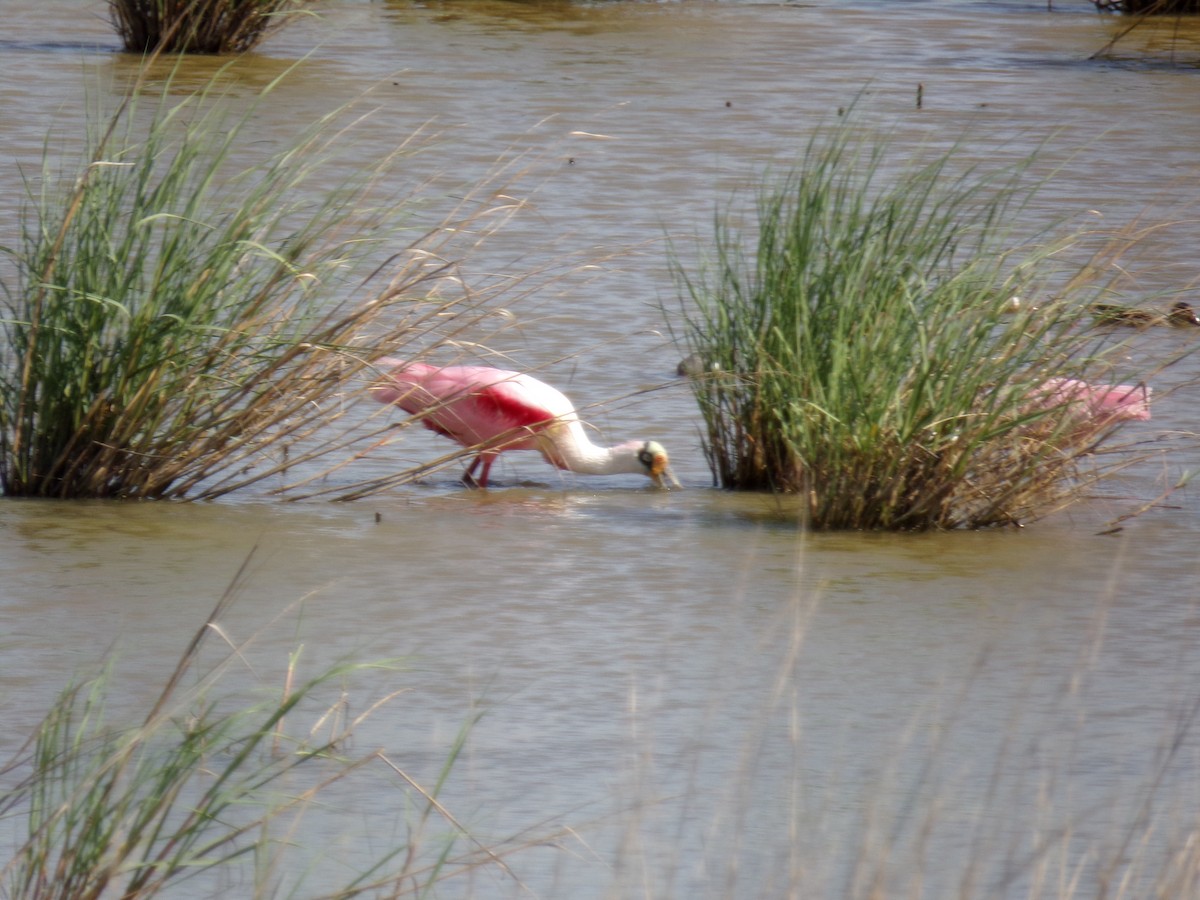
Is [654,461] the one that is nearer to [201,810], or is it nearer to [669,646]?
[669,646]

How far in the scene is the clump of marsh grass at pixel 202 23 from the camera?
13102 mm

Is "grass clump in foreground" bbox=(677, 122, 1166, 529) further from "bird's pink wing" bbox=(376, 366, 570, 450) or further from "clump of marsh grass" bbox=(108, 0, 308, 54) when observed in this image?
"clump of marsh grass" bbox=(108, 0, 308, 54)

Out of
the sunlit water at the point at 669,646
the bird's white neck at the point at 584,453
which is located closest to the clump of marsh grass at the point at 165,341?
the sunlit water at the point at 669,646

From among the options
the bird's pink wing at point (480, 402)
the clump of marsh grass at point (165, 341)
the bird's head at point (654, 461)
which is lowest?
the bird's head at point (654, 461)

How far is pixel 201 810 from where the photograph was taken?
2.55 meters

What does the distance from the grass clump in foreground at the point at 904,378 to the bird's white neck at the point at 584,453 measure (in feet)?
0.78

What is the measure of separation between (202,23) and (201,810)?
11.3m

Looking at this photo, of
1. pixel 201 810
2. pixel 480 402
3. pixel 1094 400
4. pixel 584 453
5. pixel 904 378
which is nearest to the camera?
pixel 201 810

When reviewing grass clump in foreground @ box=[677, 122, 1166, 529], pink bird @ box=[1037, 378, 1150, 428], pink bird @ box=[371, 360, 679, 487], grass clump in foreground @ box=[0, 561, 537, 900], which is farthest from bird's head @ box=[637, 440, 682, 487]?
grass clump in foreground @ box=[0, 561, 537, 900]

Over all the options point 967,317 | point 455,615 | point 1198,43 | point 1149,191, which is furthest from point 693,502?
point 1198,43

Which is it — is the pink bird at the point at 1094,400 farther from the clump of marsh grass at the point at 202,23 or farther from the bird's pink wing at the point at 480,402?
the clump of marsh grass at the point at 202,23

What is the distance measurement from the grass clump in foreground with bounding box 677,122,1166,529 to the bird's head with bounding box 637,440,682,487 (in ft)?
0.57

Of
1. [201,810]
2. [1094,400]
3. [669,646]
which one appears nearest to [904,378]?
[1094,400]

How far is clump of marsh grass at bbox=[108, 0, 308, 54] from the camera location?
13102 mm
